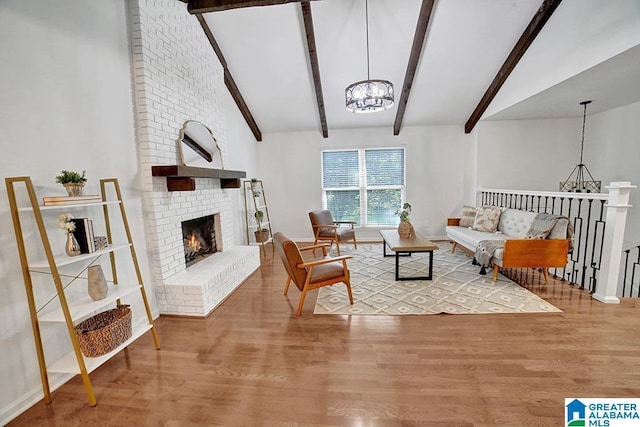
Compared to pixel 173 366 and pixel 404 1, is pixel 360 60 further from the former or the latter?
pixel 173 366

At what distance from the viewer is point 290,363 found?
6.86ft

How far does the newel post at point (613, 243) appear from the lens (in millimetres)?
2789

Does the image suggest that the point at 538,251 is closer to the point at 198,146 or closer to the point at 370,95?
the point at 370,95

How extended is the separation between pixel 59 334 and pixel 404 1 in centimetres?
468

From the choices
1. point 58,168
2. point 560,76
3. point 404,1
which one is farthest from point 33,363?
point 560,76

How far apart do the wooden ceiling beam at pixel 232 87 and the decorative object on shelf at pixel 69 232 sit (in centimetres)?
305

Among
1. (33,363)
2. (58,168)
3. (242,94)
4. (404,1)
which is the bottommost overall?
(33,363)

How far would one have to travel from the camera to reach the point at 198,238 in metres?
3.81

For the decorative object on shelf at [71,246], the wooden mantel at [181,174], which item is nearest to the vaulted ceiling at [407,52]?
the wooden mantel at [181,174]

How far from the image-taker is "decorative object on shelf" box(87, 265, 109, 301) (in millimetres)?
1957

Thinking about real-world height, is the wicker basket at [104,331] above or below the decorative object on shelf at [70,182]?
below

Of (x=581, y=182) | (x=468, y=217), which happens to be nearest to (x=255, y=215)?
(x=468, y=217)

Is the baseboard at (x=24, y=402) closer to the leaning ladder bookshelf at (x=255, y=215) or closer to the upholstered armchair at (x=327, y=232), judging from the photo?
the leaning ladder bookshelf at (x=255, y=215)

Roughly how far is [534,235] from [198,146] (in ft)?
14.6
